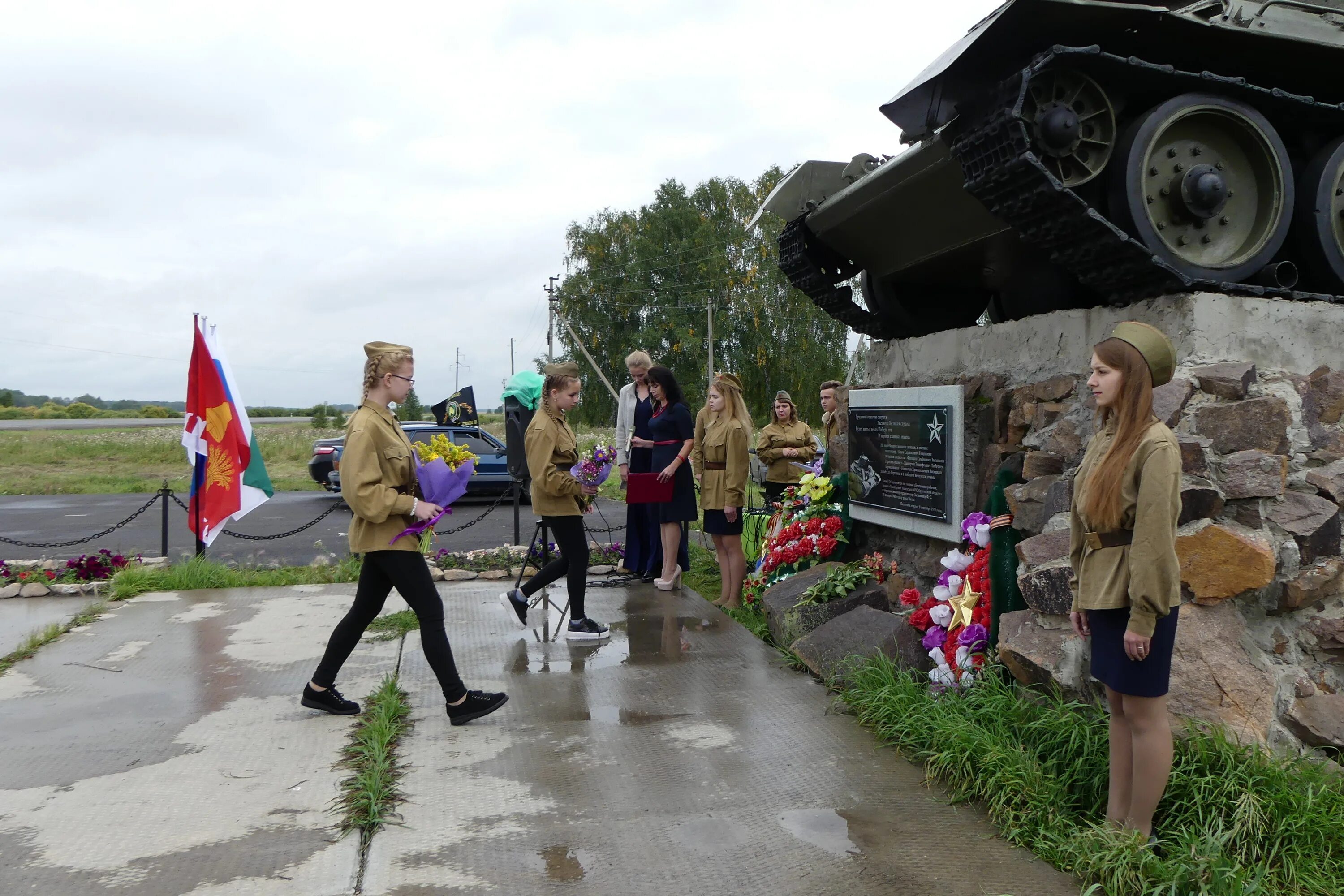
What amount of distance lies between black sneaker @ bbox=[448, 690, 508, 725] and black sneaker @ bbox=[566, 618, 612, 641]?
60.0 inches

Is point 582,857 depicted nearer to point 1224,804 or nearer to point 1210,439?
point 1224,804

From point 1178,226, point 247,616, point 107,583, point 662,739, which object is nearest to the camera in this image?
point 662,739

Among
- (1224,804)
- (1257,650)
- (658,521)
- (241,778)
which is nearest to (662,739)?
(241,778)

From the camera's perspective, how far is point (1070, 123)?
14.8 feet

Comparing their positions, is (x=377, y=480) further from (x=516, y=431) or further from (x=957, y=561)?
(x=516, y=431)

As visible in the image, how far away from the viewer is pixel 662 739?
4.36m

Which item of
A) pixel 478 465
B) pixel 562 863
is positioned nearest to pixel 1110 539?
pixel 562 863

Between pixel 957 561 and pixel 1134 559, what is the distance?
7.94ft

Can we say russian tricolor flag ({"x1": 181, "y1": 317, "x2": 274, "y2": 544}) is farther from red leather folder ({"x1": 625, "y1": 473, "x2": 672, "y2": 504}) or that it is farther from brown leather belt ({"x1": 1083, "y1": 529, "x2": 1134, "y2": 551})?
brown leather belt ({"x1": 1083, "y1": 529, "x2": 1134, "y2": 551})

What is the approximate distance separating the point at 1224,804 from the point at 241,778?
11.7 feet

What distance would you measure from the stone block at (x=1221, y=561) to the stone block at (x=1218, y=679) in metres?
0.10

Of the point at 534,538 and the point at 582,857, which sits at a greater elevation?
the point at 534,538

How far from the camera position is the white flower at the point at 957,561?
17.2ft

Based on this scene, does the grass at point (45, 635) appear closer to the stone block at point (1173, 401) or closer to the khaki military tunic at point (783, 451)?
the khaki military tunic at point (783, 451)
